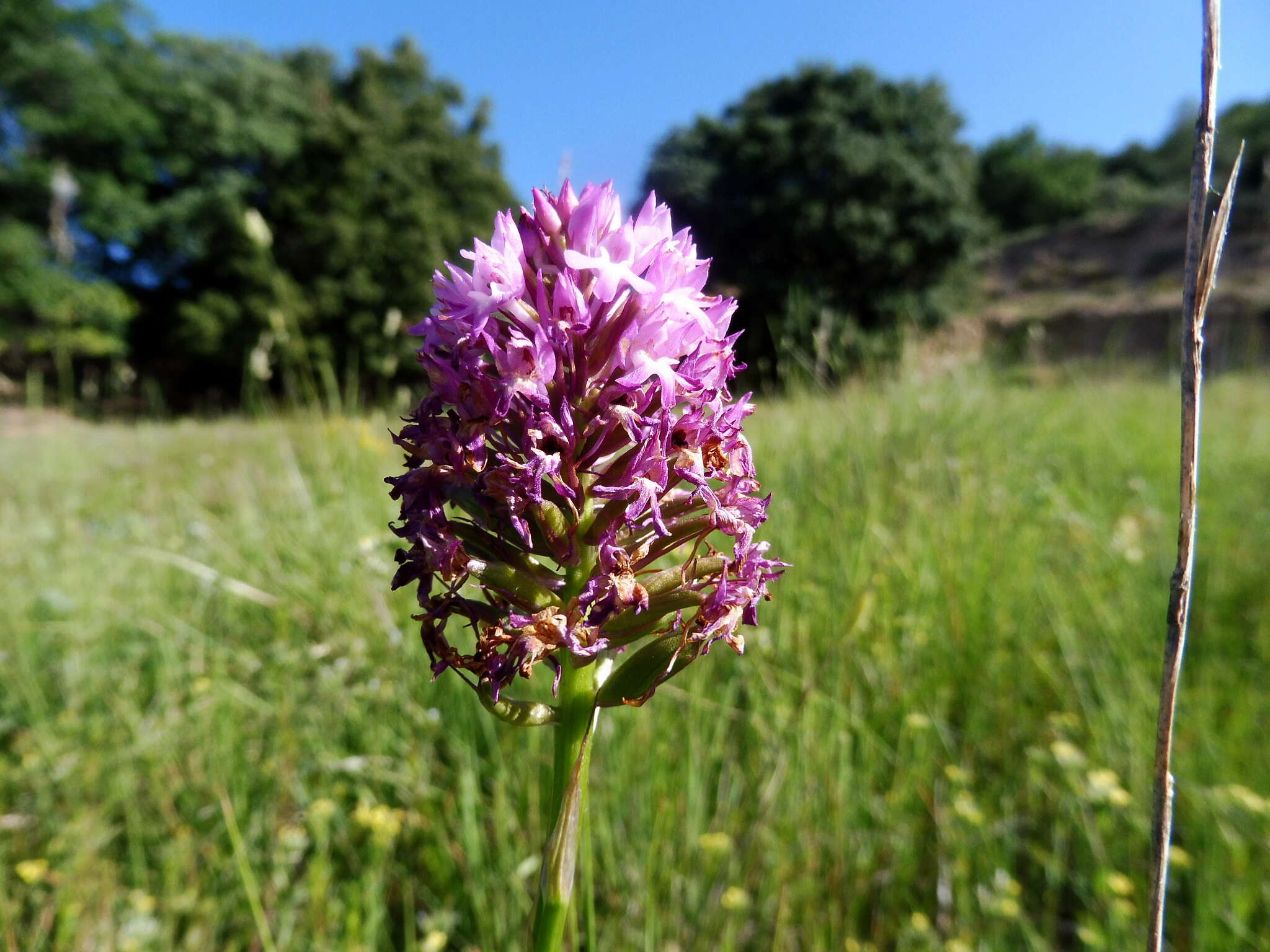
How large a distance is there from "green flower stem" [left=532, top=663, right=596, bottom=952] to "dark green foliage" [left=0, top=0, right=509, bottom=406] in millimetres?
28410

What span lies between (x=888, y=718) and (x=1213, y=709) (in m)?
1.58

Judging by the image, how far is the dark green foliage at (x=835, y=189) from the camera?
23.7 meters

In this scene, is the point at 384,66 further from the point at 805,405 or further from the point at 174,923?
the point at 174,923

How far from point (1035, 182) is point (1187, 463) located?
60335mm

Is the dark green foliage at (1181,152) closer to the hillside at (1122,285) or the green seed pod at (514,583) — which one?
the hillside at (1122,285)

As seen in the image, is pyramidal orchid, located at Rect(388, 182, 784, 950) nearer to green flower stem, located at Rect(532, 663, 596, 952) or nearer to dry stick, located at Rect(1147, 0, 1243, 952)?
green flower stem, located at Rect(532, 663, 596, 952)

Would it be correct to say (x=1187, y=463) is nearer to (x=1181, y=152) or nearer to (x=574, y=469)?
(x=574, y=469)

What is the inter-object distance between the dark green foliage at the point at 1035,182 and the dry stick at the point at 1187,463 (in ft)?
182

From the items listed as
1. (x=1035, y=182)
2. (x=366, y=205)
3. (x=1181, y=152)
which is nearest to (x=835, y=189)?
(x=366, y=205)

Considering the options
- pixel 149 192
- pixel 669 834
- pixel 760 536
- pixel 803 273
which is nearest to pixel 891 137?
pixel 803 273

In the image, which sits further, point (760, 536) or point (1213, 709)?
point (760, 536)

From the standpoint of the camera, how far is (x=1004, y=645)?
3439 mm

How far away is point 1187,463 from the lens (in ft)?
2.70

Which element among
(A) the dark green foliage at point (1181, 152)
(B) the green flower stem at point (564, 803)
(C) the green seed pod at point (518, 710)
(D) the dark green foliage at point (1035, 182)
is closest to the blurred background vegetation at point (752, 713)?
(B) the green flower stem at point (564, 803)
